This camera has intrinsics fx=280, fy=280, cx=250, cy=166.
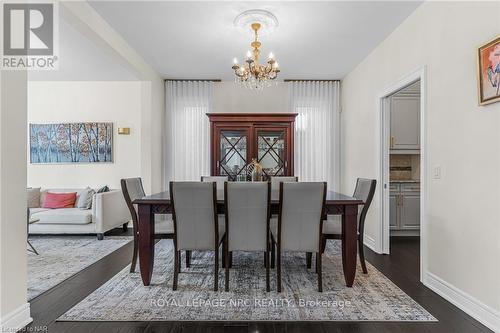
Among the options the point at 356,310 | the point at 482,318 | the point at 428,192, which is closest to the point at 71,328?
the point at 356,310

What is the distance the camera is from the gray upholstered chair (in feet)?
7.32

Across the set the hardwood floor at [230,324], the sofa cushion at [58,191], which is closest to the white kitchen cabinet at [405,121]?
the hardwood floor at [230,324]

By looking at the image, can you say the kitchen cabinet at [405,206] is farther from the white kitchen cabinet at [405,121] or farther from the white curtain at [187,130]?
the white curtain at [187,130]

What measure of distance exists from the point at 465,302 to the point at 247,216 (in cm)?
171

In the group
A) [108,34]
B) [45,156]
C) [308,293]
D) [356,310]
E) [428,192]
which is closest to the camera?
[356,310]

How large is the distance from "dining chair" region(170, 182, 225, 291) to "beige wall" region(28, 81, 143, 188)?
2943 millimetres

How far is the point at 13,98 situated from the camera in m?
1.77

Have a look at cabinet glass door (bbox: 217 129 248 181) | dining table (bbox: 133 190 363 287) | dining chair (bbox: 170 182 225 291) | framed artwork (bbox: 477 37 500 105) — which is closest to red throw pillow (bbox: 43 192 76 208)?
cabinet glass door (bbox: 217 129 248 181)

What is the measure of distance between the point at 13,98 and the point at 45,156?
3717 mm

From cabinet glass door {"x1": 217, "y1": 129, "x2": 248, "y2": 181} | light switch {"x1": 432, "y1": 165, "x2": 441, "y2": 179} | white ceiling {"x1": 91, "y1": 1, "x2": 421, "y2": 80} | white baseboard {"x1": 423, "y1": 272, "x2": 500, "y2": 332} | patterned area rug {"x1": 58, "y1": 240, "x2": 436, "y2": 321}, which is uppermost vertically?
white ceiling {"x1": 91, "y1": 1, "x2": 421, "y2": 80}

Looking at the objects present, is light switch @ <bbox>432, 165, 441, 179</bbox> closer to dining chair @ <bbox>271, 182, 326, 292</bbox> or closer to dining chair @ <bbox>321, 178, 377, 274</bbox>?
dining chair @ <bbox>321, 178, 377, 274</bbox>

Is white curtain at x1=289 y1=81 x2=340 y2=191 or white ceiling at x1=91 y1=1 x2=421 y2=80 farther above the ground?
white ceiling at x1=91 y1=1 x2=421 y2=80

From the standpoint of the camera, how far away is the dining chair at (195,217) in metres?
2.27

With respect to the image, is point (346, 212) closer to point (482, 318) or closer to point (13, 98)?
point (482, 318)
